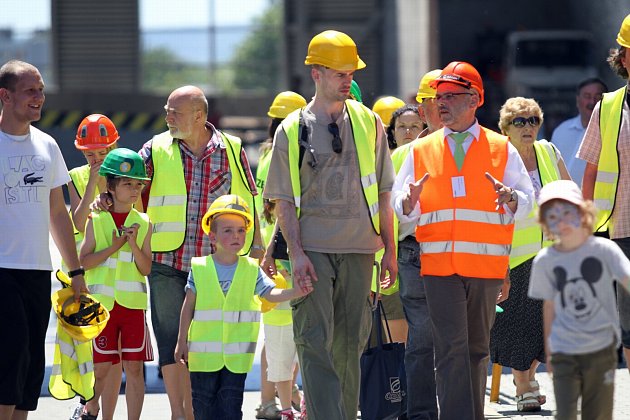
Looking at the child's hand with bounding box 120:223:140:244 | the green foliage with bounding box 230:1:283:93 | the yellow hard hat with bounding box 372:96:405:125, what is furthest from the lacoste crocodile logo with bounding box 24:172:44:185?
the green foliage with bounding box 230:1:283:93

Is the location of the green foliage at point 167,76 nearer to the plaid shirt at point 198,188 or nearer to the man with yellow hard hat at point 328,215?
the plaid shirt at point 198,188

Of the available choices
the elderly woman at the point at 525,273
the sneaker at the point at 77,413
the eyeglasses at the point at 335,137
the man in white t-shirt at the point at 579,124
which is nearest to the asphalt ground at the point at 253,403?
the elderly woman at the point at 525,273

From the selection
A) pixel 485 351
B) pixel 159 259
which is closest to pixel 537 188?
pixel 485 351

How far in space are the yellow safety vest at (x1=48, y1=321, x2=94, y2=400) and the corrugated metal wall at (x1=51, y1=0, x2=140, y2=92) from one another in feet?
95.9

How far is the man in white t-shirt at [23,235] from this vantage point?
709 centimetres

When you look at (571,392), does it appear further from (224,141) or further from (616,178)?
(224,141)

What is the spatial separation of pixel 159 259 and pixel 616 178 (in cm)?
259

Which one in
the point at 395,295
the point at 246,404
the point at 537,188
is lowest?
the point at 246,404

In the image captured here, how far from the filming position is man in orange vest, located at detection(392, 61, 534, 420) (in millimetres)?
6934

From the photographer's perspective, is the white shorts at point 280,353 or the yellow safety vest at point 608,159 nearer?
the yellow safety vest at point 608,159

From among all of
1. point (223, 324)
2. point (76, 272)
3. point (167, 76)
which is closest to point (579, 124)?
point (223, 324)

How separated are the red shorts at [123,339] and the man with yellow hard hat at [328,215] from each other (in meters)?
1.29

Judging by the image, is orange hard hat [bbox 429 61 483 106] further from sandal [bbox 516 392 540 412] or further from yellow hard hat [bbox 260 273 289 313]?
sandal [bbox 516 392 540 412]

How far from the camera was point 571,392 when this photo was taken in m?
5.83
